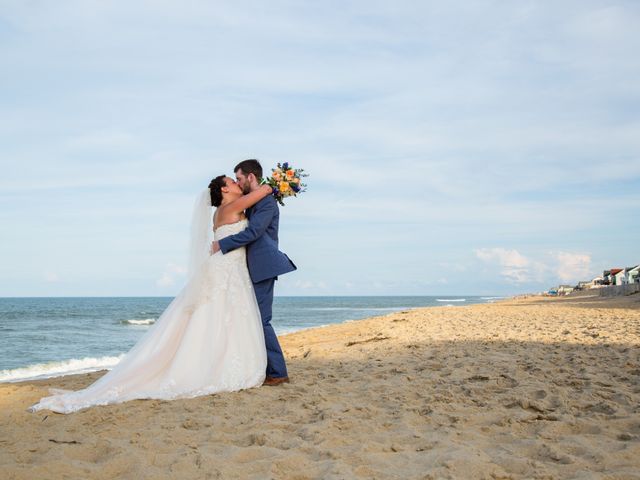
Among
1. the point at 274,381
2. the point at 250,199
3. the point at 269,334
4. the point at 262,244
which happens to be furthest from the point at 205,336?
the point at 250,199

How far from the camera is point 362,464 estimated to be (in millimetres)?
3197

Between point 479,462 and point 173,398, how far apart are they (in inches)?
120

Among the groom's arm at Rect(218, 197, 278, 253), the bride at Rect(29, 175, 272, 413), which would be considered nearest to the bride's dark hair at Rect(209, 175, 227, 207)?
the bride at Rect(29, 175, 272, 413)

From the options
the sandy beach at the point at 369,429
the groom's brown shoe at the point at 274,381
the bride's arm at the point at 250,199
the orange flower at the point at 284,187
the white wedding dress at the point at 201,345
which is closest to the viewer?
the sandy beach at the point at 369,429

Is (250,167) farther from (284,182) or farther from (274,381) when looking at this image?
(274,381)

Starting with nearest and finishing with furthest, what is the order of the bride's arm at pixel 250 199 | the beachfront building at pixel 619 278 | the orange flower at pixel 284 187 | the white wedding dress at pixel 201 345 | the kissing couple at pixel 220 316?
the white wedding dress at pixel 201 345
the kissing couple at pixel 220 316
the bride's arm at pixel 250 199
the orange flower at pixel 284 187
the beachfront building at pixel 619 278

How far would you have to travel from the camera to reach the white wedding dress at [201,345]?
5.42 m

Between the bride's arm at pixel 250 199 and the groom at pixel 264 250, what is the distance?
8 centimetres

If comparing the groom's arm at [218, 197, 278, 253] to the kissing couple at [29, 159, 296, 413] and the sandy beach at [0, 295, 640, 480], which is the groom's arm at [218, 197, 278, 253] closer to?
the kissing couple at [29, 159, 296, 413]

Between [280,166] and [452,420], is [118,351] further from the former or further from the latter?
[452,420]

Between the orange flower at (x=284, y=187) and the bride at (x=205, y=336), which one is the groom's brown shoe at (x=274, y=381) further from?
the orange flower at (x=284, y=187)

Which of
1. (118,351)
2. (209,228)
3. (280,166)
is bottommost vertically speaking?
(118,351)

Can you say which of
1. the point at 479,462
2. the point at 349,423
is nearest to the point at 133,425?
the point at 349,423

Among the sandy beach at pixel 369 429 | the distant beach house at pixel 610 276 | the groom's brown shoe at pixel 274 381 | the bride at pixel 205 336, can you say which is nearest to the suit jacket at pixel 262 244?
the bride at pixel 205 336
